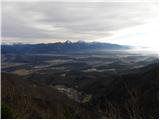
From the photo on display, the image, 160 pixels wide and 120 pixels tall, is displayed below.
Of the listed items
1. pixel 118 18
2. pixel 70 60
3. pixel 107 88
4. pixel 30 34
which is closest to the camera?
pixel 118 18

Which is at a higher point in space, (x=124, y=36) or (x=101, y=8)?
(x=101, y=8)

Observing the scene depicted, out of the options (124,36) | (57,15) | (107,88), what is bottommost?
(107,88)

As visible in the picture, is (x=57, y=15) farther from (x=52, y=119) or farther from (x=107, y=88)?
(x=107, y=88)

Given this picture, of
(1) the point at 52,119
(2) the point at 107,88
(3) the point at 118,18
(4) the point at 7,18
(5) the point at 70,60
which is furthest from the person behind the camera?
(2) the point at 107,88

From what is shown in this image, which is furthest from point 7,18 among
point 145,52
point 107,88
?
point 107,88

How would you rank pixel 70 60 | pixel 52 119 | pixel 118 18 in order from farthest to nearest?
pixel 70 60 < pixel 118 18 < pixel 52 119

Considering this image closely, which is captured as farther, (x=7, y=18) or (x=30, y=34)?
(x=30, y=34)

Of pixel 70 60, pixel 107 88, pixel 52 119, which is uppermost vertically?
pixel 70 60

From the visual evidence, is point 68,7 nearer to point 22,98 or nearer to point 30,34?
point 30,34

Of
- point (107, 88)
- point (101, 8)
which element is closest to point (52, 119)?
point (101, 8)
